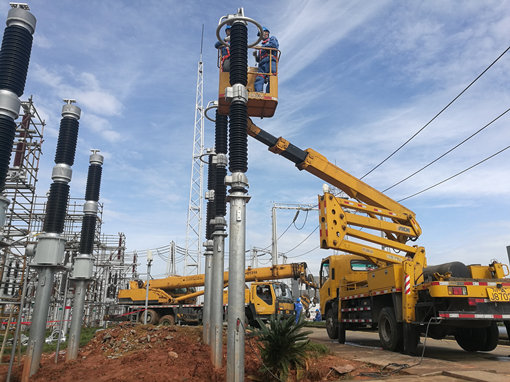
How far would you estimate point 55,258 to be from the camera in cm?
759

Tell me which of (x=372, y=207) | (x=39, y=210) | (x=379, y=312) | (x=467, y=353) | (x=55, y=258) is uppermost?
(x=39, y=210)

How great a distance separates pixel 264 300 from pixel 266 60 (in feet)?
43.9

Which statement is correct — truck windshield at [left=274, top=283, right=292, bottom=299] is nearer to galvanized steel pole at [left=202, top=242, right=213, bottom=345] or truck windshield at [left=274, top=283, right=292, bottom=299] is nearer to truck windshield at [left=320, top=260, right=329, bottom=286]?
truck windshield at [left=320, top=260, right=329, bottom=286]

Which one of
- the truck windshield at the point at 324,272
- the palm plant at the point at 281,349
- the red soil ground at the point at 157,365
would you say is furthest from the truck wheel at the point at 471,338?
the palm plant at the point at 281,349

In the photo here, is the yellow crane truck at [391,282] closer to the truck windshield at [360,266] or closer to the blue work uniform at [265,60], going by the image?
the truck windshield at [360,266]

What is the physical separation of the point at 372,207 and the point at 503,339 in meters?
7.27

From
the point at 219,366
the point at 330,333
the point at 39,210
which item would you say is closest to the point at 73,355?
the point at 219,366

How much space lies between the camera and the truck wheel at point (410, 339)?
9.79 metres

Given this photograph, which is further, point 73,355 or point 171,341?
point 171,341

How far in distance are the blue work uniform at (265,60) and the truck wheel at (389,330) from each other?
274 inches

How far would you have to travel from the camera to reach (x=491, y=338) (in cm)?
1044

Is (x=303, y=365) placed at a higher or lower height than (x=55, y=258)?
lower

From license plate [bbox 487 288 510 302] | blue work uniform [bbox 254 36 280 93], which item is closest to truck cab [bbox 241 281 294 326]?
license plate [bbox 487 288 510 302]

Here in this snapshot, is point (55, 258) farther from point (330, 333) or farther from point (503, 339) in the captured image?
point (503, 339)
